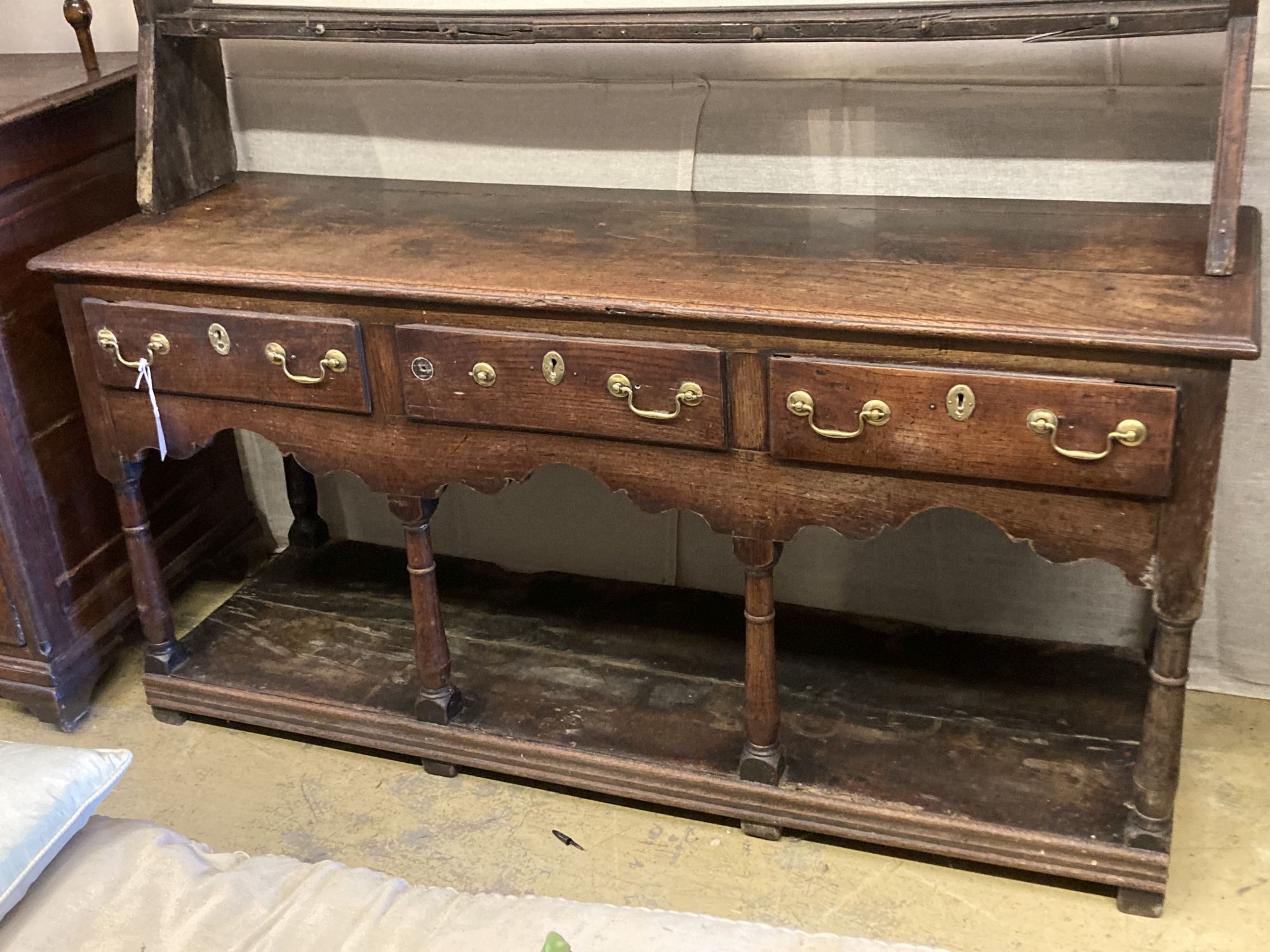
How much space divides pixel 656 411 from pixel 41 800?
0.86 metres

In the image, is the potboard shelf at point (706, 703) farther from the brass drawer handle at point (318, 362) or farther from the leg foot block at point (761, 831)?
the brass drawer handle at point (318, 362)

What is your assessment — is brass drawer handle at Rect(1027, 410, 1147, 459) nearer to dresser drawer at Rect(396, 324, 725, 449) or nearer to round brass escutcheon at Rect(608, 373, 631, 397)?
dresser drawer at Rect(396, 324, 725, 449)

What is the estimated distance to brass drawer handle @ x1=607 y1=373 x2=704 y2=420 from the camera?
5.52 feet

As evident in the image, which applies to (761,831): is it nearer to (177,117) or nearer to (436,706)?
(436,706)

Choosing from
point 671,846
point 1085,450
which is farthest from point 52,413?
point 1085,450

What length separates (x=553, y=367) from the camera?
174cm

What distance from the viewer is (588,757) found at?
2.03 meters

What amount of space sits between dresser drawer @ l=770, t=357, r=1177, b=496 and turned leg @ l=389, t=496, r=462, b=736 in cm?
61

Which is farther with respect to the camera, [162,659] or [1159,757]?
[162,659]

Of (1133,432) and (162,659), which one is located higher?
(1133,432)

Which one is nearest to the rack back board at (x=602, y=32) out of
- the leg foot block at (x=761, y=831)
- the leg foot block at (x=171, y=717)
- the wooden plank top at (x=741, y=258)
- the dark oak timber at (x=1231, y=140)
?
the dark oak timber at (x=1231, y=140)

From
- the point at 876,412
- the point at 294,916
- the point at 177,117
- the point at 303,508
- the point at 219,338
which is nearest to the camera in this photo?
the point at 294,916

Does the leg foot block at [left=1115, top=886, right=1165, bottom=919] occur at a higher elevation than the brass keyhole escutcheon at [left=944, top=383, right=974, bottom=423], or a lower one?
lower

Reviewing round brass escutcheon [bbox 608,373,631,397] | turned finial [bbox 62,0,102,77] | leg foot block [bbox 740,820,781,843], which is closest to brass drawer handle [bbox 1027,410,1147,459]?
round brass escutcheon [bbox 608,373,631,397]
